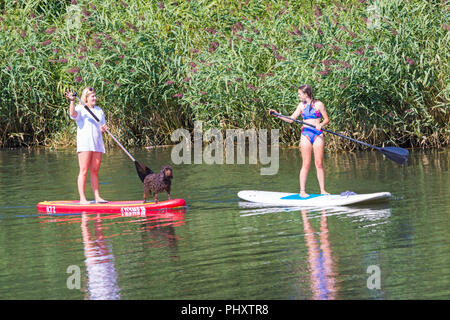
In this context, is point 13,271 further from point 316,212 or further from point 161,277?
point 316,212

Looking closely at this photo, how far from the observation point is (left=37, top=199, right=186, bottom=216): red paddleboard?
969 cm

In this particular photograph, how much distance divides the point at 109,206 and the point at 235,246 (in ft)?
9.13

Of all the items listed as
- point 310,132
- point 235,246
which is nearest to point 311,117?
point 310,132

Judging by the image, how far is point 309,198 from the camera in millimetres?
9758

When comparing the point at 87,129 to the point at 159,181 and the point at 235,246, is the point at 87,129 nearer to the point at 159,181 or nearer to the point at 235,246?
the point at 159,181

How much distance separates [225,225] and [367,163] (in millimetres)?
5612

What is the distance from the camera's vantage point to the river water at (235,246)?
607 cm

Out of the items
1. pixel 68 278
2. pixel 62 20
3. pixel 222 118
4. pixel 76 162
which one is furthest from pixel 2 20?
pixel 68 278

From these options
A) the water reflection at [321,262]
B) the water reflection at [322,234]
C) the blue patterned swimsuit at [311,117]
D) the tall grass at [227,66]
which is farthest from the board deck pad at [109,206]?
the tall grass at [227,66]

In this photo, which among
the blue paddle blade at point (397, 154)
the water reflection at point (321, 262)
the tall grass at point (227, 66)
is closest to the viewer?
the water reflection at point (321, 262)

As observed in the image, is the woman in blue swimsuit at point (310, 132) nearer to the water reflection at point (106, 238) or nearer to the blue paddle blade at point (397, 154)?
the blue paddle blade at point (397, 154)

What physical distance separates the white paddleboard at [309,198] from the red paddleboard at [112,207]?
38.9 inches

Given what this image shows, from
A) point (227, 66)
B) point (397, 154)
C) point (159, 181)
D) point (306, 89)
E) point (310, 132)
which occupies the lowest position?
point (159, 181)

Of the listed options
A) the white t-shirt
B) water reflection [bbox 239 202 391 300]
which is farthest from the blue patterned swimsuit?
the white t-shirt
